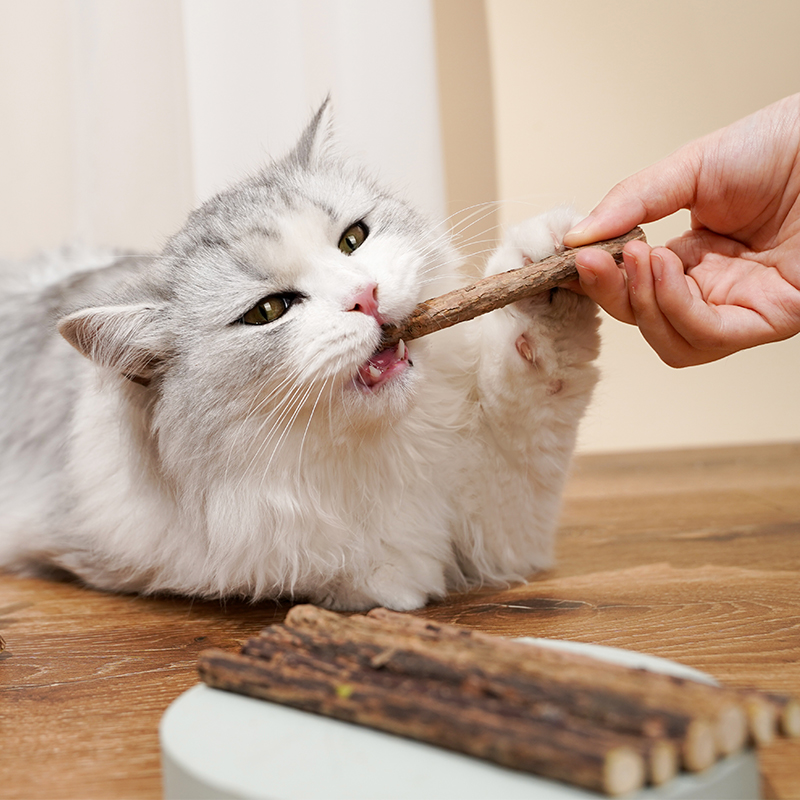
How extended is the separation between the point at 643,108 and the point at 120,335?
2093 millimetres

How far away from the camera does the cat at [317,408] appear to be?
1.23m

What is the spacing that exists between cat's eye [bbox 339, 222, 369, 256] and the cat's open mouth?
8.0 inches

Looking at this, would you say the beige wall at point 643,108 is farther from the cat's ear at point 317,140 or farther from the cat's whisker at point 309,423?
the cat's whisker at point 309,423

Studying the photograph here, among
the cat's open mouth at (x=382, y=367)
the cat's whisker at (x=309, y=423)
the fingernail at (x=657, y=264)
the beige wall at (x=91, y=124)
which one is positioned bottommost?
the cat's whisker at (x=309, y=423)

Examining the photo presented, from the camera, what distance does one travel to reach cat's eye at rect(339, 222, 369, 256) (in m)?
1.36

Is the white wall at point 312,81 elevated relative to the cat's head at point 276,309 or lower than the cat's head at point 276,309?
elevated

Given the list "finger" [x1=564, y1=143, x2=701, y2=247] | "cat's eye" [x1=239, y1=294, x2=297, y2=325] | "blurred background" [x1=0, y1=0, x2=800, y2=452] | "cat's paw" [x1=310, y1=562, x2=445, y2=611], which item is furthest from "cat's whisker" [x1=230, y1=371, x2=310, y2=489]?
"blurred background" [x1=0, y1=0, x2=800, y2=452]

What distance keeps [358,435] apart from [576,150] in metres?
1.85

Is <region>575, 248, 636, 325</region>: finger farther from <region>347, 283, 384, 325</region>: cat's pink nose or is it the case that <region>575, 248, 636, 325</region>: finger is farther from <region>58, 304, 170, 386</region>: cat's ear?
<region>58, 304, 170, 386</region>: cat's ear

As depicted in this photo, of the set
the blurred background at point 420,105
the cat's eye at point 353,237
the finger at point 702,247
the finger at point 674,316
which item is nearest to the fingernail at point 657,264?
the finger at point 674,316

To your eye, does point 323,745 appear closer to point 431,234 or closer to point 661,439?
point 431,234

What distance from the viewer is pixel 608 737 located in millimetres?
624

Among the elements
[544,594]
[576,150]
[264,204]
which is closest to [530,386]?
[544,594]

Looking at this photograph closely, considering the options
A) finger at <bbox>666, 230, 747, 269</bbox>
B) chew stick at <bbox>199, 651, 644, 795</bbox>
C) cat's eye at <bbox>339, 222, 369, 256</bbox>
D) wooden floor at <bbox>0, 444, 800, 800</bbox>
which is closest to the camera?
chew stick at <bbox>199, 651, 644, 795</bbox>
